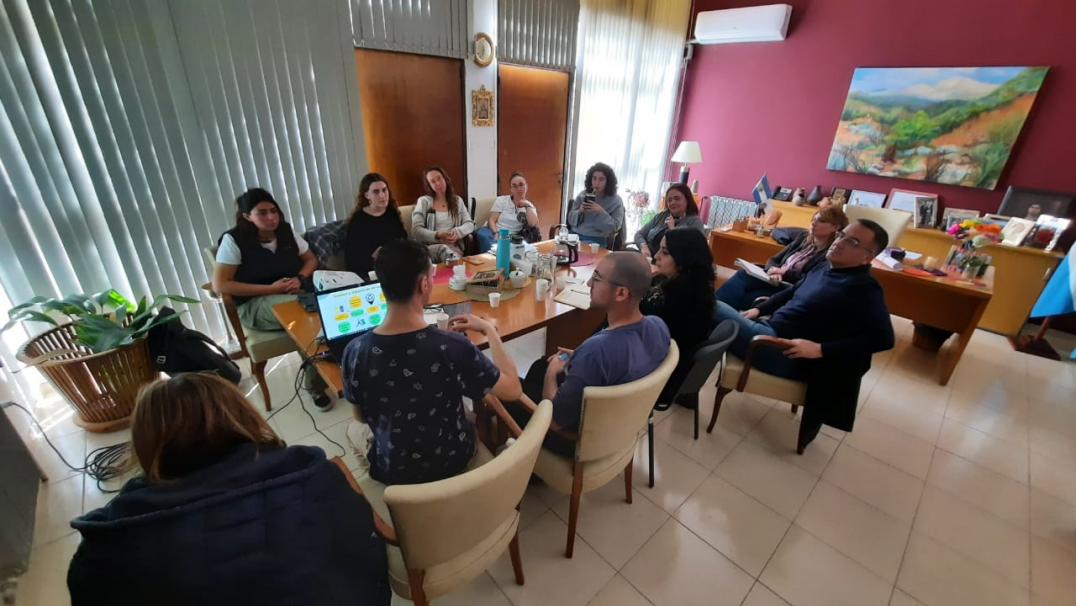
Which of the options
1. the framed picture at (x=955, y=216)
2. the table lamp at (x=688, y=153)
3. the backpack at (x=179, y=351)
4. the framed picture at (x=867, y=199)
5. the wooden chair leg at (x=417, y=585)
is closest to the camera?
the wooden chair leg at (x=417, y=585)

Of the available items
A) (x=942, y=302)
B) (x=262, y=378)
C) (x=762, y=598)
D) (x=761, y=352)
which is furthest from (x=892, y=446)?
(x=262, y=378)

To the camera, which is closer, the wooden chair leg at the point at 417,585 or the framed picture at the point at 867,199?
the wooden chair leg at the point at 417,585

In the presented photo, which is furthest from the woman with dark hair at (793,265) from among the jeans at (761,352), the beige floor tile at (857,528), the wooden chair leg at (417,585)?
the wooden chair leg at (417,585)

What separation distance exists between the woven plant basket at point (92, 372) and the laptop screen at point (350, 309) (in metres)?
1.29

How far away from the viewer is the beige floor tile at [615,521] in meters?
1.72

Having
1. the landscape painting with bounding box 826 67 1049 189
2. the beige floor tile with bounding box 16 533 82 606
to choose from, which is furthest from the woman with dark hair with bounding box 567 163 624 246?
the beige floor tile with bounding box 16 533 82 606

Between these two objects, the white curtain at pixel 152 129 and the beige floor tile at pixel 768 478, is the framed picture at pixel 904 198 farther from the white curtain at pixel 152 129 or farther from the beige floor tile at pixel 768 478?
the white curtain at pixel 152 129

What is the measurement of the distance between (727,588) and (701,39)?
5999mm

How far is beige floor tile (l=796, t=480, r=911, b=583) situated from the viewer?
5.65 ft

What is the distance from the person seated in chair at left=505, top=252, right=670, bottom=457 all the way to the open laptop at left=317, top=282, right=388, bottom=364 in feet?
2.53

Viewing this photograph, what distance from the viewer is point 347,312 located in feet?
5.57

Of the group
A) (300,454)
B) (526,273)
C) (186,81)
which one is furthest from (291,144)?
(300,454)

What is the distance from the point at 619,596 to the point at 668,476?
674 mm

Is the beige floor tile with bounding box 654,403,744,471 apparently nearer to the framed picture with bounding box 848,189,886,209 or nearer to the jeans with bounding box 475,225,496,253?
the jeans with bounding box 475,225,496,253
